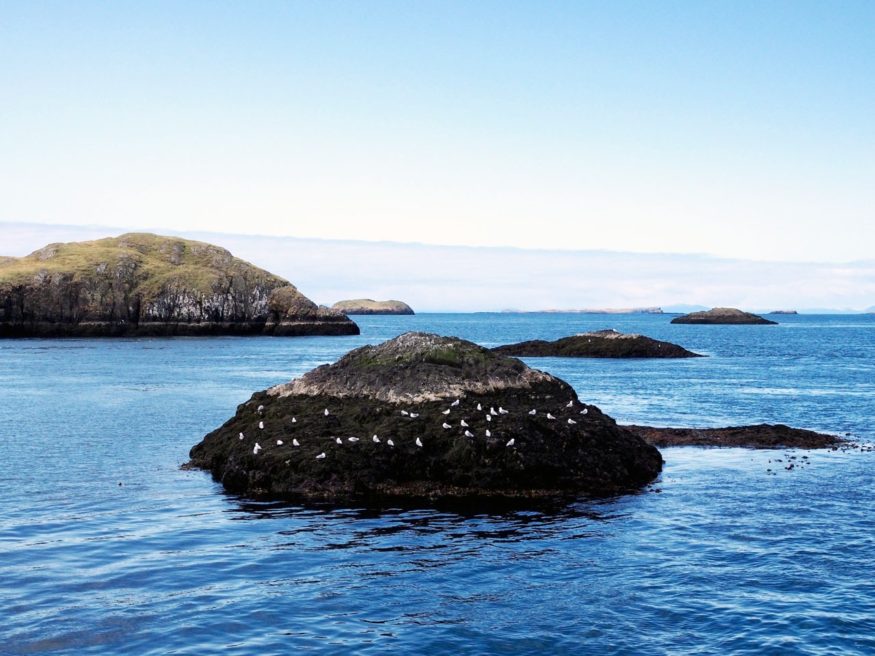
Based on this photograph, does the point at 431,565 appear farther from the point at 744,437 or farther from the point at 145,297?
the point at 145,297

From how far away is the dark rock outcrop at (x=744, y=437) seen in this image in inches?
1476

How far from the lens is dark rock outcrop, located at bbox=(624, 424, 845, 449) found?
37.5m

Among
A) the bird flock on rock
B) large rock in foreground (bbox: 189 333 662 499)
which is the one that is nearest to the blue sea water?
large rock in foreground (bbox: 189 333 662 499)

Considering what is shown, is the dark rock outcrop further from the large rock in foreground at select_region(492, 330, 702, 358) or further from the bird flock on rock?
the large rock in foreground at select_region(492, 330, 702, 358)

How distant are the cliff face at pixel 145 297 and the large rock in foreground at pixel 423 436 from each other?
118 meters

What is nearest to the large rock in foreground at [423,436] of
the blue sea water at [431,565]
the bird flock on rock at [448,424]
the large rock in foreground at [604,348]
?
the bird flock on rock at [448,424]

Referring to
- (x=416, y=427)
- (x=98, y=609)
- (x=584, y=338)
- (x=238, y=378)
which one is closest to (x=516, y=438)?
(x=416, y=427)

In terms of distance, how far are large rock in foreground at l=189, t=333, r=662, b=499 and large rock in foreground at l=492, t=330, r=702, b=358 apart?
71.5 m

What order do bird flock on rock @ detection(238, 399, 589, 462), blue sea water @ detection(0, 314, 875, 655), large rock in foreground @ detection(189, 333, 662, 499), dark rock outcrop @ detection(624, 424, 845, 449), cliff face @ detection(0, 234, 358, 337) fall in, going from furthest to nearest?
cliff face @ detection(0, 234, 358, 337) → dark rock outcrop @ detection(624, 424, 845, 449) → bird flock on rock @ detection(238, 399, 589, 462) → large rock in foreground @ detection(189, 333, 662, 499) → blue sea water @ detection(0, 314, 875, 655)

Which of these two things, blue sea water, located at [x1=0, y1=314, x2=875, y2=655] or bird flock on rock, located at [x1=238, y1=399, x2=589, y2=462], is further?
bird flock on rock, located at [x1=238, y1=399, x2=589, y2=462]

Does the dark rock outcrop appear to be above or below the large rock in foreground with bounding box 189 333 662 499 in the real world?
below

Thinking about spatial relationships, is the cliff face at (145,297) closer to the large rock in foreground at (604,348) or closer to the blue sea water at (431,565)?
the large rock in foreground at (604,348)

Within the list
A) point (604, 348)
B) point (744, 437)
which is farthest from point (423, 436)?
point (604, 348)

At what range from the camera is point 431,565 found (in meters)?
19.8
